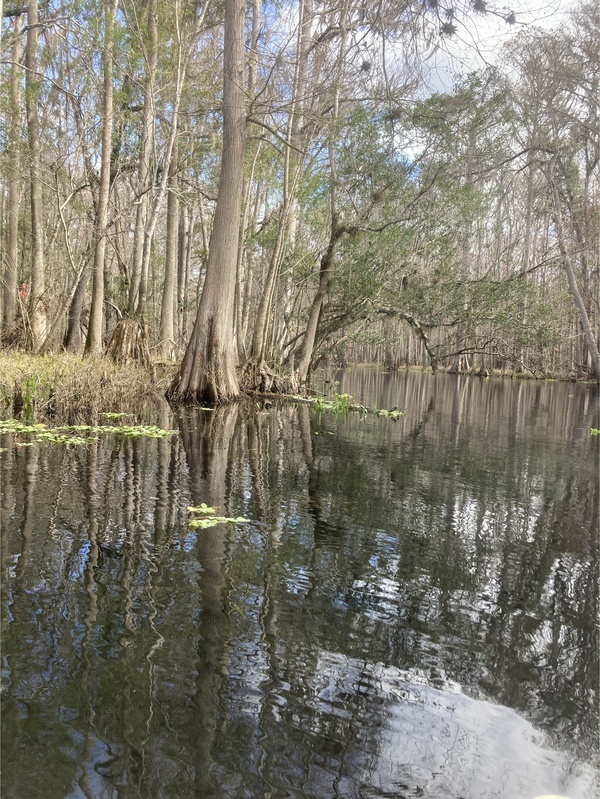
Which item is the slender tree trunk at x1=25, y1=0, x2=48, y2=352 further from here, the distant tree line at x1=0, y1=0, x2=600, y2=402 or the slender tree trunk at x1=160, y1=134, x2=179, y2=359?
the slender tree trunk at x1=160, y1=134, x2=179, y2=359

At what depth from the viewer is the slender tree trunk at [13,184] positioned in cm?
1495

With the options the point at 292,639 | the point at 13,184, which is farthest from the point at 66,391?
the point at 13,184

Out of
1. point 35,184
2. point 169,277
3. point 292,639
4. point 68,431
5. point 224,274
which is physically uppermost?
point 35,184

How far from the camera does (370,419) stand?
37.1 ft

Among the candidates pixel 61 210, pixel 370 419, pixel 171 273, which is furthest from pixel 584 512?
pixel 171 273

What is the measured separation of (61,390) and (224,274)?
4.16m

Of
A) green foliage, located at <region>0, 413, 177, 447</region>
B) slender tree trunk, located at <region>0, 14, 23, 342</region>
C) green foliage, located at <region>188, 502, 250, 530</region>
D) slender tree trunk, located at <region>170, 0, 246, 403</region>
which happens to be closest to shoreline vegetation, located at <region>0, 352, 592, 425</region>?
green foliage, located at <region>0, 413, 177, 447</region>

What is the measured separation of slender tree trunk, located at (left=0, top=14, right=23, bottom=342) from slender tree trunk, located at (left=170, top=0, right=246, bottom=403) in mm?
5558

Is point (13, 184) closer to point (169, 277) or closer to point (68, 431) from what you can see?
point (169, 277)

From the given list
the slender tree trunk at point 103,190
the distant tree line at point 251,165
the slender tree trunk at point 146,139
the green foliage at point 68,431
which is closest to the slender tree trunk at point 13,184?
the distant tree line at point 251,165

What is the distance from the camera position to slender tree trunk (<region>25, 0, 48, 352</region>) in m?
14.6

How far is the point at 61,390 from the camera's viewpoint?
8586 mm

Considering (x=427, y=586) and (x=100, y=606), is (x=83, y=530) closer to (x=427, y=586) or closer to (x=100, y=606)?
(x=100, y=606)

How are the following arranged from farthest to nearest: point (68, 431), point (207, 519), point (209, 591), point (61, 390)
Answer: point (61, 390) → point (68, 431) → point (207, 519) → point (209, 591)
